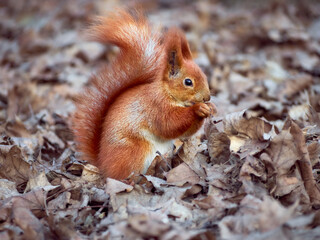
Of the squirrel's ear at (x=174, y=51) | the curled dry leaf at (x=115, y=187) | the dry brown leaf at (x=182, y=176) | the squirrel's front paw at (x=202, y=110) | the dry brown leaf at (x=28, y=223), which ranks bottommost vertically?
the dry brown leaf at (x=28, y=223)

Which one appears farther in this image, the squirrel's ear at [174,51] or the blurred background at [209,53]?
the blurred background at [209,53]

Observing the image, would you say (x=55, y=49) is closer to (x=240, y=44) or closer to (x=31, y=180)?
(x=240, y=44)

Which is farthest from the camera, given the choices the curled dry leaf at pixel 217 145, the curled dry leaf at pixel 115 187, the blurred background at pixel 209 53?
the blurred background at pixel 209 53

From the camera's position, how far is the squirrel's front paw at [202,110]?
8.25 feet

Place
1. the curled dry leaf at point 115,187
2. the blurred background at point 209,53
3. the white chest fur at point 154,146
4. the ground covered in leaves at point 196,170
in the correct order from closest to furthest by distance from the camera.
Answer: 1. the ground covered in leaves at point 196,170
2. the curled dry leaf at point 115,187
3. the white chest fur at point 154,146
4. the blurred background at point 209,53

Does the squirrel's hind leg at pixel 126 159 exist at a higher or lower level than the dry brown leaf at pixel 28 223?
higher

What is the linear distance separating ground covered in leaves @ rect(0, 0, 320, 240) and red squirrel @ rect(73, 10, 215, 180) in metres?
0.13

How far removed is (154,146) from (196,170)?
368mm

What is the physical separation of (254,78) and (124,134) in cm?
275

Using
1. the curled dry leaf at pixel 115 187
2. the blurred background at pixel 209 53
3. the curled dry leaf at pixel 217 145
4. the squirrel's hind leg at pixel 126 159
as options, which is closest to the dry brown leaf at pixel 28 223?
the curled dry leaf at pixel 115 187

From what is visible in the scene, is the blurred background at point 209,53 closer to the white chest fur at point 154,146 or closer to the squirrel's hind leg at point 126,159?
the white chest fur at point 154,146

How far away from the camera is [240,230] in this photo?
1.81 m

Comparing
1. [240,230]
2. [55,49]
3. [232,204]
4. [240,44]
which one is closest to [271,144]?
[232,204]

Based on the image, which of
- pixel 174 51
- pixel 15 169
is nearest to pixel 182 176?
pixel 174 51
